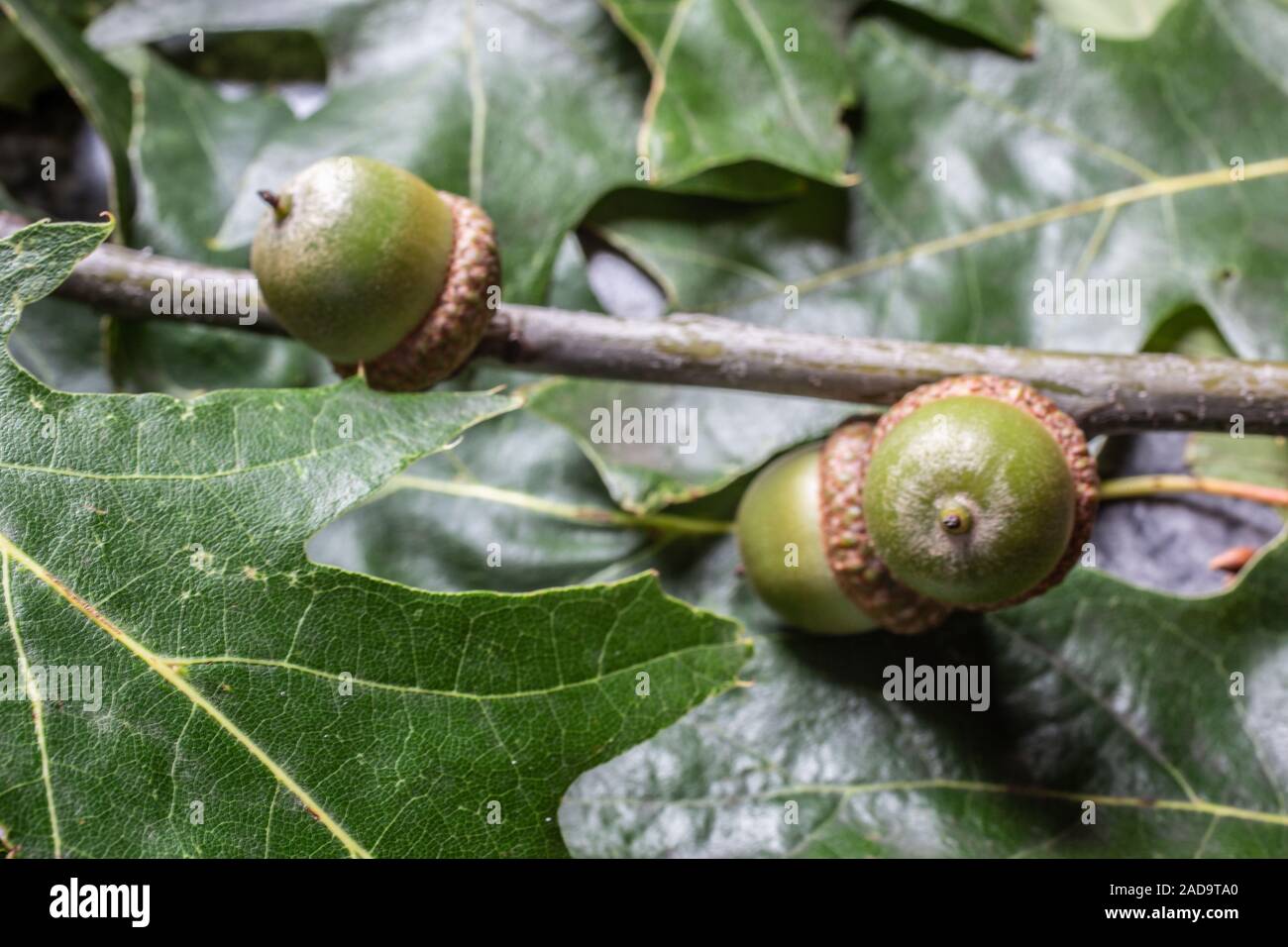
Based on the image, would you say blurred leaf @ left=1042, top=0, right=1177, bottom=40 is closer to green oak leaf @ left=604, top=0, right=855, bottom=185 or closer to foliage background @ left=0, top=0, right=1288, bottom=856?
foliage background @ left=0, top=0, right=1288, bottom=856

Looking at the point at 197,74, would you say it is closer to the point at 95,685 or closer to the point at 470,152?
the point at 470,152

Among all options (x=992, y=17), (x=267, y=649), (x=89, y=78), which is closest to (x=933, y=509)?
(x=267, y=649)

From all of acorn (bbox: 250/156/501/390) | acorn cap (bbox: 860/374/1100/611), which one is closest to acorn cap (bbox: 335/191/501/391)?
acorn (bbox: 250/156/501/390)

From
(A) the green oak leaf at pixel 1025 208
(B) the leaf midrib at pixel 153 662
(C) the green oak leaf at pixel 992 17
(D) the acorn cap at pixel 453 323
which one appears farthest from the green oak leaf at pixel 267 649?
(C) the green oak leaf at pixel 992 17

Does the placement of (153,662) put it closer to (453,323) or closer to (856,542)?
(453,323)

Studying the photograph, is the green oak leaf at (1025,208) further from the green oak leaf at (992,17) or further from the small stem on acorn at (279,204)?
the small stem on acorn at (279,204)

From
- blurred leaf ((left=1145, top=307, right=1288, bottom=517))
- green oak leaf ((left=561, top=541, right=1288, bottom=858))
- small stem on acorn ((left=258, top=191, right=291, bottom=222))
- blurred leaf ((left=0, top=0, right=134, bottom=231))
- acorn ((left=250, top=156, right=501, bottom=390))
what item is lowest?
green oak leaf ((left=561, top=541, right=1288, bottom=858))
